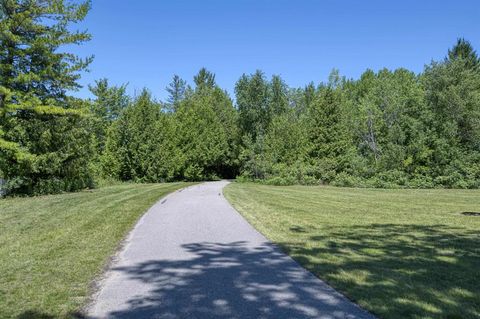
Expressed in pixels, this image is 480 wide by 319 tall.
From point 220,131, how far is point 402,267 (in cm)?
4702

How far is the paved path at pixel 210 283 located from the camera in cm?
441

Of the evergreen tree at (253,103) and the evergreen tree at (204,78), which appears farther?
the evergreen tree at (204,78)

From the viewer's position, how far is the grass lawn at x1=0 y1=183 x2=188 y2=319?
4676 millimetres

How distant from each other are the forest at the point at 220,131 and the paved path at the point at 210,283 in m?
13.4

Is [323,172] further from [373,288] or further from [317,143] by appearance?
[373,288]

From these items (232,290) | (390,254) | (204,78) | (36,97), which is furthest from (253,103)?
(232,290)

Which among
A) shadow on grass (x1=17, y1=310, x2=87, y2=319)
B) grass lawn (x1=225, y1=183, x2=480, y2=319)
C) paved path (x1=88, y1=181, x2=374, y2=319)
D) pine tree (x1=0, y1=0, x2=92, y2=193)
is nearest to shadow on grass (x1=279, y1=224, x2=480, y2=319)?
grass lawn (x1=225, y1=183, x2=480, y2=319)

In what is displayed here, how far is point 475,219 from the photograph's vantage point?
41.6ft

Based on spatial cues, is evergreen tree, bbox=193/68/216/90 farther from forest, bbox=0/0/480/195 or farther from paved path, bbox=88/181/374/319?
paved path, bbox=88/181/374/319

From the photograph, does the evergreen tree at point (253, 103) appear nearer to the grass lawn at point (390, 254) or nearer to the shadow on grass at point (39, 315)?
the grass lawn at point (390, 254)

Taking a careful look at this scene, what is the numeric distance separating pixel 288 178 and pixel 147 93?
1769cm

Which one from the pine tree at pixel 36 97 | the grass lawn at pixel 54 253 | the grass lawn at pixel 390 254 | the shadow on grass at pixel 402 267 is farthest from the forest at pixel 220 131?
the shadow on grass at pixel 402 267

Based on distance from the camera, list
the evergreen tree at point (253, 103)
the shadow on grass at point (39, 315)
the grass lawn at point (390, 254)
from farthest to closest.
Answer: the evergreen tree at point (253, 103), the grass lawn at point (390, 254), the shadow on grass at point (39, 315)

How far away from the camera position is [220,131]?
2080 inches
